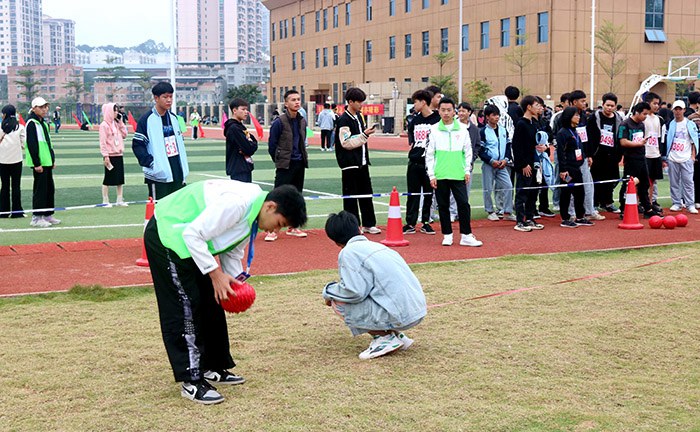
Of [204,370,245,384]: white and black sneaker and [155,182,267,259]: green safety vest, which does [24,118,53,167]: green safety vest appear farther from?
[155,182,267,259]: green safety vest

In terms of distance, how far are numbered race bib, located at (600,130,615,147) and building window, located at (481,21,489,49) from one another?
4831 centimetres

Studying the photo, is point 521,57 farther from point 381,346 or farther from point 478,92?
point 381,346

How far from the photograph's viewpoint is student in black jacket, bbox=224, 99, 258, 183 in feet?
40.0

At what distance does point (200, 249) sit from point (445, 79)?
5764cm

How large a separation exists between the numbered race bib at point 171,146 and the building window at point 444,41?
56.7 m

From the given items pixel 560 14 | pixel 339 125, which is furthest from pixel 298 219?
pixel 560 14

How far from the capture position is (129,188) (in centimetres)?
2077

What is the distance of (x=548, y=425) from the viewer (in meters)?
5.32

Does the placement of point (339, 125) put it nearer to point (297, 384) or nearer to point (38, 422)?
point (297, 384)

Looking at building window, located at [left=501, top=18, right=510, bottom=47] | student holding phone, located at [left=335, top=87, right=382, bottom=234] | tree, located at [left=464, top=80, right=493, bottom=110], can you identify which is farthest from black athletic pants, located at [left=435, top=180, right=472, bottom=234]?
building window, located at [left=501, top=18, right=510, bottom=47]

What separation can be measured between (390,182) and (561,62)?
3666cm

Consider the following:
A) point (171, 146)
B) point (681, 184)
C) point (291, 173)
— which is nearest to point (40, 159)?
point (171, 146)

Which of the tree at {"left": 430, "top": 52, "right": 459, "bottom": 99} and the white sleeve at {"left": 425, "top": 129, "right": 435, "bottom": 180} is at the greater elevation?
the tree at {"left": 430, "top": 52, "right": 459, "bottom": 99}

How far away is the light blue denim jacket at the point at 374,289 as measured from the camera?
672cm
